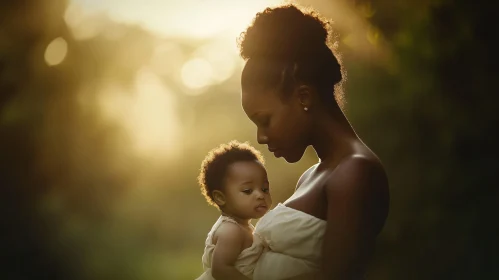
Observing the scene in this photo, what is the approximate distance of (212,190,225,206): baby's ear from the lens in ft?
8.04

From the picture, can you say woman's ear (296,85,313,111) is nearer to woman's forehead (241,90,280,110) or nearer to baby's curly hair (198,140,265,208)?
woman's forehead (241,90,280,110)

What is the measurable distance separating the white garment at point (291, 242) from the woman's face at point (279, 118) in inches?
8.0

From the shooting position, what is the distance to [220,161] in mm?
2467

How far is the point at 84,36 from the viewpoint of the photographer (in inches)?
232

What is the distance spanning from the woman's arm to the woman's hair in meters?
0.32

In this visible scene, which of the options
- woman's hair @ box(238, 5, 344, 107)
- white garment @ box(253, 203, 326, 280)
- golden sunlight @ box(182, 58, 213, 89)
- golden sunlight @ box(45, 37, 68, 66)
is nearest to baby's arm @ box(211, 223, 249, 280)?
white garment @ box(253, 203, 326, 280)

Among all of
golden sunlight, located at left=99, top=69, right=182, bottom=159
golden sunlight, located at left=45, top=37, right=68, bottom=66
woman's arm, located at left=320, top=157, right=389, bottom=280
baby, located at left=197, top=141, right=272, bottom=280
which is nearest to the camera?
woman's arm, located at left=320, top=157, right=389, bottom=280

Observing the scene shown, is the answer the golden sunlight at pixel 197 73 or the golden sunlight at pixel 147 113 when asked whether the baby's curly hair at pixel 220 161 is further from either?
the golden sunlight at pixel 197 73

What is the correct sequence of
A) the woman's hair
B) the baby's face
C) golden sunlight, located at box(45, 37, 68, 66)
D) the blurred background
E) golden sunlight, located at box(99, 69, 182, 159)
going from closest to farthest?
the woman's hair, the baby's face, the blurred background, golden sunlight, located at box(45, 37, 68, 66), golden sunlight, located at box(99, 69, 182, 159)

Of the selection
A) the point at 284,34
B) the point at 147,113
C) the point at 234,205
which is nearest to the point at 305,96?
the point at 284,34

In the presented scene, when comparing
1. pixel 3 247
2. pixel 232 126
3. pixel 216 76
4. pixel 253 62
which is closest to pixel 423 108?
pixel 253 62

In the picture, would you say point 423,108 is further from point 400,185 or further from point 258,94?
point 258,94

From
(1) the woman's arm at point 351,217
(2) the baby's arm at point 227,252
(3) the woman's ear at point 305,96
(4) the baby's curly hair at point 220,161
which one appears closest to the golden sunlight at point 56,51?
(4) the baby's curly hair at point 220,161

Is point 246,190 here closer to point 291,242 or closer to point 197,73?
point 291,242
